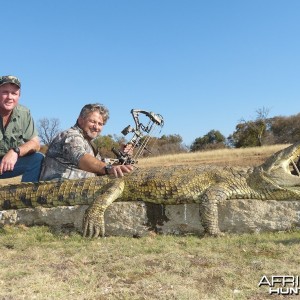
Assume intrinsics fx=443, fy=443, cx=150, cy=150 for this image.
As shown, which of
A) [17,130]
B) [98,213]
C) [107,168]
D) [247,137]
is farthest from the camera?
[247,137]

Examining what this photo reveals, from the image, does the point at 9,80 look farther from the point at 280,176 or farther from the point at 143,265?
the point at 280,176

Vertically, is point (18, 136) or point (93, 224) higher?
point (18, 136)

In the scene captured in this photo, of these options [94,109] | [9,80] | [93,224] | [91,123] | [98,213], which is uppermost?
[9,80]

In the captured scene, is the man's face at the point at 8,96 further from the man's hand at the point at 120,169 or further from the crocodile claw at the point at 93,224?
the crocodile claw at the point at 93,224

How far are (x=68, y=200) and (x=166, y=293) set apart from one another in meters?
3.06

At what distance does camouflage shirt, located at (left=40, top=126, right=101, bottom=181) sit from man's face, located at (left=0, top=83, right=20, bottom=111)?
103 centimetres

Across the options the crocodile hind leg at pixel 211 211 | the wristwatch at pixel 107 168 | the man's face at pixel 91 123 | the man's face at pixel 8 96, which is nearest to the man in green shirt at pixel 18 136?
the man's face at pixel 8 96

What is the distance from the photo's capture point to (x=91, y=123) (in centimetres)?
713

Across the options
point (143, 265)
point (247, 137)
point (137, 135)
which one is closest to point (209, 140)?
point (247, 137)

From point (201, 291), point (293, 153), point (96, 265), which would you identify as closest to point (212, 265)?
point (201, 291)

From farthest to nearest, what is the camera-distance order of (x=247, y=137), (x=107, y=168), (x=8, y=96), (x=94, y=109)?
(x=247, y=137) < (x=8, y=96) < (x=94, y=109) < (x=107, y=168)

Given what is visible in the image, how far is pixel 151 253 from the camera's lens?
5074mm

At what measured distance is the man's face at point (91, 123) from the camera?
7102mm

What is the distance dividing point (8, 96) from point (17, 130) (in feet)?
2.30
